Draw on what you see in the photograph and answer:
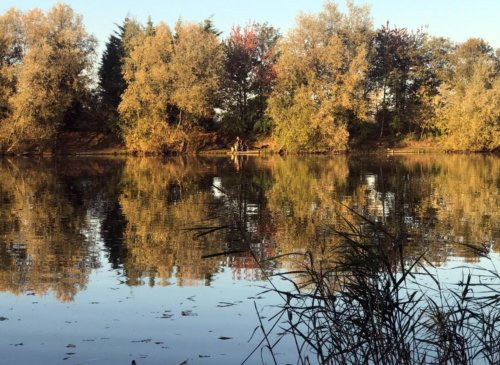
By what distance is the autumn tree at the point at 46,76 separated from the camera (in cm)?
5122

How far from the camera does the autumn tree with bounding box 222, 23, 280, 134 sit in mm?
61281

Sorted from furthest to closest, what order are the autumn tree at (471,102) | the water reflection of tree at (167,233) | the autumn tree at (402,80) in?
the autumn tree at (402,80) → the autumn tree at (471,102) → the water reflection of tree at (167,233)

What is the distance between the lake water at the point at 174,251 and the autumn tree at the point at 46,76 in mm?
27532

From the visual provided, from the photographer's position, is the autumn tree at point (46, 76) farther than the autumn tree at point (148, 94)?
No

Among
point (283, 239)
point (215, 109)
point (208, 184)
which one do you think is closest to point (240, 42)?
point (215, 109)

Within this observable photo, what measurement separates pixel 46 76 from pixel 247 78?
19.4 meters

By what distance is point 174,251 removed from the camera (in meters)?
11.7

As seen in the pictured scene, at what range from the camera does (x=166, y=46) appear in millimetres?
54750

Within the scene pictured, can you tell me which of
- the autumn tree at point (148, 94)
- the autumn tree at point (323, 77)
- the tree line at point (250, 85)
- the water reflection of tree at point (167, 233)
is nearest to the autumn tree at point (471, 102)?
the tree line at point (250, 85)

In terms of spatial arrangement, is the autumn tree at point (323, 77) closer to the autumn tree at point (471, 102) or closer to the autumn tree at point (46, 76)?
the autumn tree at point (471, 102)

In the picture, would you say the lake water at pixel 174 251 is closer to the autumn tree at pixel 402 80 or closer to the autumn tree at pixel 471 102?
the autumn tree at pixel 471 102

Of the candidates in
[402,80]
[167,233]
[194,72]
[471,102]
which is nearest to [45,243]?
[167,233]

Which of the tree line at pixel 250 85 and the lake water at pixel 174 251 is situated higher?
the tree line at pixel 250 85

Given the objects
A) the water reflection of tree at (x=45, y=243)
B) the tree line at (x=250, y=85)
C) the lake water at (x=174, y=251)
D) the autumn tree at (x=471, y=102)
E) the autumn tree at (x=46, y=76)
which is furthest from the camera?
the autumn tree at (x=471, y=102)
